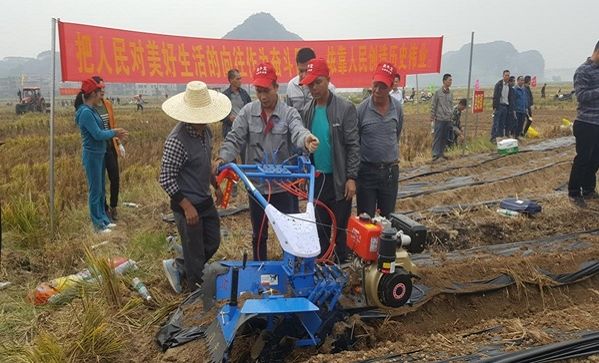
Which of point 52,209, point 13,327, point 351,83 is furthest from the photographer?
point 351,83

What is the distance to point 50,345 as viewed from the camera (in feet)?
9.09

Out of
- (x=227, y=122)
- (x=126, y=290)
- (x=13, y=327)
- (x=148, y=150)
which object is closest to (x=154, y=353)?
(x=126, y=290)

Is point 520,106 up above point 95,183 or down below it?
above

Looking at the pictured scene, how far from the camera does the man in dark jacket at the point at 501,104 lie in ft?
40.0

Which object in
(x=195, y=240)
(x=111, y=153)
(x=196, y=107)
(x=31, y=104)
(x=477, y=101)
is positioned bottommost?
(x=31, y=104)

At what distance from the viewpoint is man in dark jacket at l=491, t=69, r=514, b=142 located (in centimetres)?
1218

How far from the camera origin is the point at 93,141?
18.1 feet

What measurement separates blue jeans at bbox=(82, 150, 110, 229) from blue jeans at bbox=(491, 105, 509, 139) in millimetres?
10010

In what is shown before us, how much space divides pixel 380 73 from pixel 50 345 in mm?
3005

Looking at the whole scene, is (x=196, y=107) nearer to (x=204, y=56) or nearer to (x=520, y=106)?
(x=204, y=56)

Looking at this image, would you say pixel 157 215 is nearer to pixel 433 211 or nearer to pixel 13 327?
pixel 13 327

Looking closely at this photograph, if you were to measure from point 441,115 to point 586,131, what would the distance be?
15.2ft

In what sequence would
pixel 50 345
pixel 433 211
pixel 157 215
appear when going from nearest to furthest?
pixel 50 345 < pixel 433 211 < pixel 157 215

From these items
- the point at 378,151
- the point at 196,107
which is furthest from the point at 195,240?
the point at 378,151
